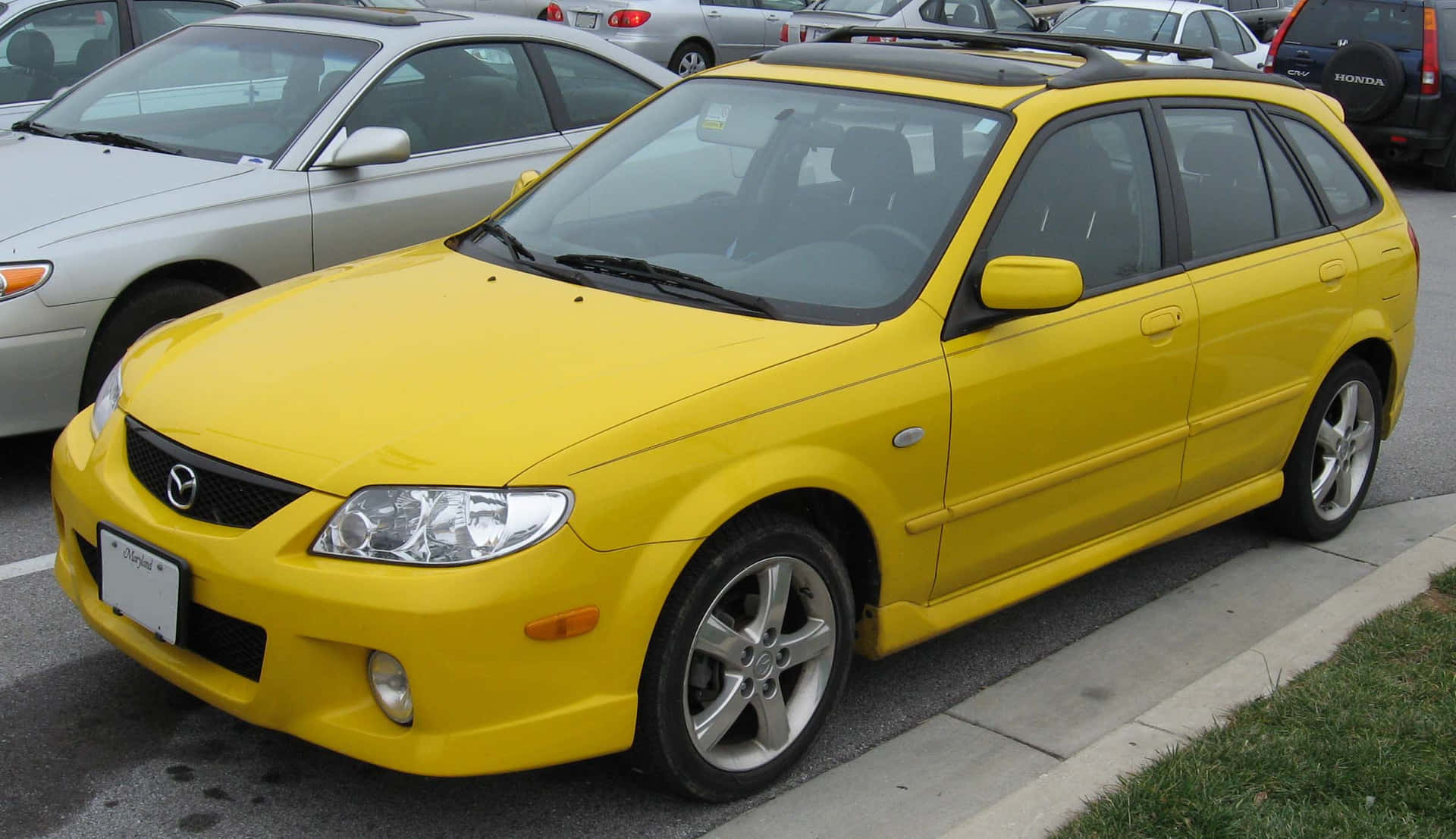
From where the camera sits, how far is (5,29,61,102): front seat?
25.8 ft

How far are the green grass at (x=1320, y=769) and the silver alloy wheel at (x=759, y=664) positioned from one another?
0.70 metres

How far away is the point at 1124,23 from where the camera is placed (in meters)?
15.9

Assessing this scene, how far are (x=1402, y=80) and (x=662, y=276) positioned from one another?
1168cm

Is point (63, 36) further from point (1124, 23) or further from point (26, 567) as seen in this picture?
point (1124, 23)

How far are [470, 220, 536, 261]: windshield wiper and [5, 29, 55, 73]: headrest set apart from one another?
14.3 feet

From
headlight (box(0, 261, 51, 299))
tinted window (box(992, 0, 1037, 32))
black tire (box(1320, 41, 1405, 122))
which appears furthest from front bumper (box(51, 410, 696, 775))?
tinted window (box(992, 0, 1037, 32))

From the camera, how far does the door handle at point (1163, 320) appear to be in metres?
4.37

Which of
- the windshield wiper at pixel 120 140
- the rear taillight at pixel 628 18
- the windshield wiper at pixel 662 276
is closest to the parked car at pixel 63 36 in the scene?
the windshield wiper at pixel 120 140

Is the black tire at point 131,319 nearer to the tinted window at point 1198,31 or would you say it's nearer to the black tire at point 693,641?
the black tire at point 693,641

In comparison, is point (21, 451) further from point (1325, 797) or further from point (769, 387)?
point (1325, 797)

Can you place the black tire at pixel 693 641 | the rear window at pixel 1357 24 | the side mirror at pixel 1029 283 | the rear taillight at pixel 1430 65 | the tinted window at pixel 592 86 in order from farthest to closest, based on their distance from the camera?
the rear window at pixel 1357 24 → the rear taillight at pixel 1430 65 → the tinted window at pixel 592 86 → the side mirror at pixel 1029 283 → the black tire at pixel 693 641

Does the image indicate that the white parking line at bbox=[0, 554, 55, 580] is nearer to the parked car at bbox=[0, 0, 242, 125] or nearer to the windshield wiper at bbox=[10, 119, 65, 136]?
the windshield wiper at bbox=[10, 119, 65, 136]

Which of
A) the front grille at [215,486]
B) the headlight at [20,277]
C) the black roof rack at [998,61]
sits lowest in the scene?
the headlight at [20,277]

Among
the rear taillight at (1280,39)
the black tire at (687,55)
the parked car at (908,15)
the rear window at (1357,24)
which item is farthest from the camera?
the black tire at (687,55)
